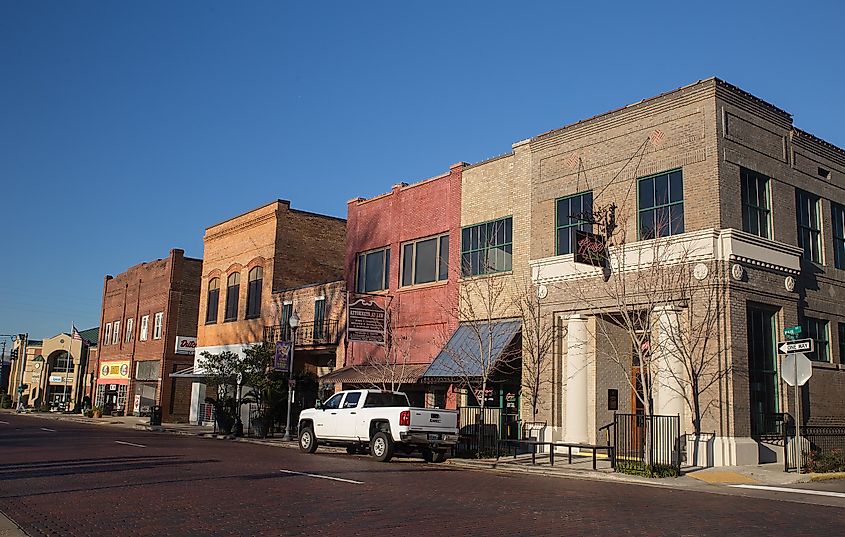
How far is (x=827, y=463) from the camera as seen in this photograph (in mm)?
18250

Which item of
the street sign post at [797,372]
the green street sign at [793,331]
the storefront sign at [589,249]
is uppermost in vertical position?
the storefront sign at [589,249]

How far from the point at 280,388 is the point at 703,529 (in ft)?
84.8

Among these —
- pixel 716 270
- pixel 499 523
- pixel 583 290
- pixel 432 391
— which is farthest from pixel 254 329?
pixel 499 523

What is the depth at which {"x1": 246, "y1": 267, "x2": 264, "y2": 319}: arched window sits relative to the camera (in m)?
40.2

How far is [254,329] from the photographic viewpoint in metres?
40.0

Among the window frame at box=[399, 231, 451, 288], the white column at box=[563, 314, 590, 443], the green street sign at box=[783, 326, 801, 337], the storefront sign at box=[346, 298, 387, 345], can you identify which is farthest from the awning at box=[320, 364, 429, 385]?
the green street sign at box=[783, 326, 801, 337]

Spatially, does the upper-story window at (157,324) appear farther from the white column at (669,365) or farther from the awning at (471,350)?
the white column at (669,365)

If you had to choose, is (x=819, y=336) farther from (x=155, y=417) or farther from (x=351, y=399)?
(x=155, y=417)

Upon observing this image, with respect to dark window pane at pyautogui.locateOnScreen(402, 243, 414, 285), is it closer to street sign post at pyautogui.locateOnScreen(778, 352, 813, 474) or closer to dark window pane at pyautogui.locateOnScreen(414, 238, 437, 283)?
dark window pane at pyautogui.locateOnScreen(414, 238, 437, 283)

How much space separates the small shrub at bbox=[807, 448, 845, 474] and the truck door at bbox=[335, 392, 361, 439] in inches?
449

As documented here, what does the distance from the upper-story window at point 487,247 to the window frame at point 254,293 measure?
15.5 metres

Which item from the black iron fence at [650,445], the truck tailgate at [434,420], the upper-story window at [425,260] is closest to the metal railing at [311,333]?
the upper-story window at [425,260]

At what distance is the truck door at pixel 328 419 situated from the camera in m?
23.0

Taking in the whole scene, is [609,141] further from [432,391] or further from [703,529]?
[703,529]
